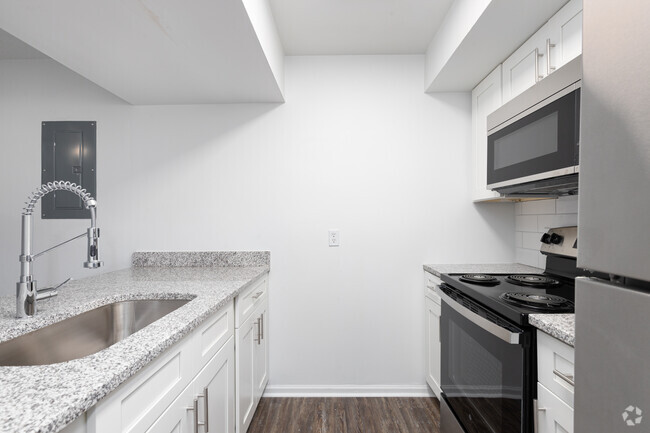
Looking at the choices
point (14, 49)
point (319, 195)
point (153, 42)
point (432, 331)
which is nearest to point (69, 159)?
point (14, 49)

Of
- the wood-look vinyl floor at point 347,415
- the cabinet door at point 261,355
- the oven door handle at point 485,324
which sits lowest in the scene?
the wood-look vinyl floor at point 347,415

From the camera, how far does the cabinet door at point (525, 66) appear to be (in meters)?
1.55

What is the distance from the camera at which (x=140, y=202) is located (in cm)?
237

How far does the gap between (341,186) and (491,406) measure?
4.97ft

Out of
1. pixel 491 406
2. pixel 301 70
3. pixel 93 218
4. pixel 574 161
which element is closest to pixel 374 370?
Result: pixel 491 406

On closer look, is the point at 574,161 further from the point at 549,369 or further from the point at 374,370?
the point at 374,370

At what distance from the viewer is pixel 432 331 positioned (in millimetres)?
2121

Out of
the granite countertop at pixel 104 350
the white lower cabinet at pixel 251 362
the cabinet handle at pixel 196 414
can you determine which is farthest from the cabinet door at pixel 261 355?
the cabinet handle at pixel 196 414

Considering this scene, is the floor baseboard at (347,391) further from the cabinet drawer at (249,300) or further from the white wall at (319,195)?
the cabinet drawer at (249,300)

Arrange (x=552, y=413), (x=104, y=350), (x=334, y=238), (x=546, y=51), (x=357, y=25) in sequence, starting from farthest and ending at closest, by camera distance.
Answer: (x=334, y=238), (x=357, y=25), (x=546, y=51), (x=552, y=413), (x=104, y=350)

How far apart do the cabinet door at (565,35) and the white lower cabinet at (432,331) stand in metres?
1.26

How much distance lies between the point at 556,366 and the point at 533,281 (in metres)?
0.70

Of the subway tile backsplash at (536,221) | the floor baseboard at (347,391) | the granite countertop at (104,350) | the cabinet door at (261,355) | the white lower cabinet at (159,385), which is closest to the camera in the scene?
the granite countertop at (104,350)

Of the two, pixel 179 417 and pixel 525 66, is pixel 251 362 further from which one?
pixel 525 66
